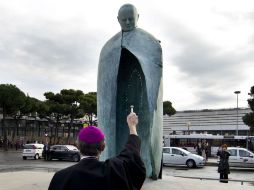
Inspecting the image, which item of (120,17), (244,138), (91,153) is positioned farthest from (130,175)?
(244,138)

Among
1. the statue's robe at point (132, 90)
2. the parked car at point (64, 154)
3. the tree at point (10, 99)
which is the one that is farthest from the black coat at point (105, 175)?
the tree at point (10, 99)

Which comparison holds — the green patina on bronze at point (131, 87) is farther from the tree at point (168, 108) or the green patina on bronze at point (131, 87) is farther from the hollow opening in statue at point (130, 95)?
the tree at point (168, 108)

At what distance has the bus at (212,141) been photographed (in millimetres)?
37594

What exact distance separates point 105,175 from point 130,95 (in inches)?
239

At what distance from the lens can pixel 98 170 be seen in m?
2.47

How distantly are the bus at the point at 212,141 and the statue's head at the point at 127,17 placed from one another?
30.6m

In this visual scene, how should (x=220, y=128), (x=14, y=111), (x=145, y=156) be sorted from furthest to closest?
(x=220, y=128) < (x=14, y=111) < (x=145, y=156)

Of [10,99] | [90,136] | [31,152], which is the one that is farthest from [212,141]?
[90,136]

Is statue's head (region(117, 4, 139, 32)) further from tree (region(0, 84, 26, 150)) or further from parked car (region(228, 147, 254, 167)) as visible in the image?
tree (region(0, 84, 26, 150))

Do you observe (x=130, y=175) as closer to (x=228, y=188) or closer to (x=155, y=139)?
(x=155, y=139)

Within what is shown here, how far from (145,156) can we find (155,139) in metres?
0.62

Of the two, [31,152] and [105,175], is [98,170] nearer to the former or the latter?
[105,175]

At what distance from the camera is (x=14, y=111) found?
48.7 meters

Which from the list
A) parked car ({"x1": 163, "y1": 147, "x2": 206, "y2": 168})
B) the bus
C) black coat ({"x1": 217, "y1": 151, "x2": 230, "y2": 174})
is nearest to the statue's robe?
black coat ({"x1": 217, "y1": 151, "x2": 230, "y2": 174})
